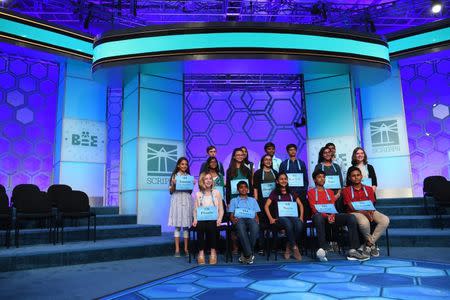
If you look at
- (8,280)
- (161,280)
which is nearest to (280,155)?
(161,280)

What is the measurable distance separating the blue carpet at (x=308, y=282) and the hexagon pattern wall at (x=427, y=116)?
496 centimetres

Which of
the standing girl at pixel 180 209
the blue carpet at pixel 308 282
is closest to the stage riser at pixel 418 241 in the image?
the blue carpet at pixel 308 282

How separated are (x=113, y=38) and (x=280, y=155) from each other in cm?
451

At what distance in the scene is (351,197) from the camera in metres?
4.53

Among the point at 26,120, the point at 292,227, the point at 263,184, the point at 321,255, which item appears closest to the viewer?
the point at 321,255

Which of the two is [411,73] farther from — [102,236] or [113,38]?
[102,236]

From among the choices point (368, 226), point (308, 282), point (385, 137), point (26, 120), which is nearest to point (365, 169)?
point (368, 226)

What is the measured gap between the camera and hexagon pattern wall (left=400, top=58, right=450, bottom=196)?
819 centimetres

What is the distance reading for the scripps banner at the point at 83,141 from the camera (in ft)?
23.3

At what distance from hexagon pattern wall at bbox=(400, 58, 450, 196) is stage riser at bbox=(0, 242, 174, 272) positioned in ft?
19.9

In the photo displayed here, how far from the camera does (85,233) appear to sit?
527 centimetres

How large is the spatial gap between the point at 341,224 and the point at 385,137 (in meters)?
4.03

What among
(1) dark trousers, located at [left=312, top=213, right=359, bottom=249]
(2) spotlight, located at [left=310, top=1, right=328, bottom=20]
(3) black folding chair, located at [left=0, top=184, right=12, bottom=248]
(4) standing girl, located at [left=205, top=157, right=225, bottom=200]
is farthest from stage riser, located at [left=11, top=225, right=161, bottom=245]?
(2) spotlight, located at [left=310, top=1, right=328, bottom=20]

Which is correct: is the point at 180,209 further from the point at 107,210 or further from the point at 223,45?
the point at 223,45
